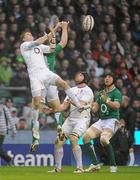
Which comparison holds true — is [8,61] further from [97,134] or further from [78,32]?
[97,134]

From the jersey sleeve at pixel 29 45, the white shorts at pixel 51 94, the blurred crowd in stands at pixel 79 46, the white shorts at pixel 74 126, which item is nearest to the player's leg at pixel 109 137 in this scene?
the white shorts at pixel 74 126

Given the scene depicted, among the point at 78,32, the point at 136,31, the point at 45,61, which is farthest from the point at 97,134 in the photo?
the point at 136,31

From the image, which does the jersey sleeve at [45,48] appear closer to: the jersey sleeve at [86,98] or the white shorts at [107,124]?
the jersey sleeve at [86,98]

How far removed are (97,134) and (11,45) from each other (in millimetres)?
7389

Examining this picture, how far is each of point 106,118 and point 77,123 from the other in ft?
2.75

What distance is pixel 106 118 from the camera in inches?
749

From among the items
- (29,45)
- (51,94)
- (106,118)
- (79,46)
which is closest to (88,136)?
(106,118)

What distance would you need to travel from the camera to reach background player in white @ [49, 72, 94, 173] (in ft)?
59.9

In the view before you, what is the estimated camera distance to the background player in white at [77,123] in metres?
18.3

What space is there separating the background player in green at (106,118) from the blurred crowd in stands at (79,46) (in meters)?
4.61

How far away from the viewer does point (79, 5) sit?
94.3ft

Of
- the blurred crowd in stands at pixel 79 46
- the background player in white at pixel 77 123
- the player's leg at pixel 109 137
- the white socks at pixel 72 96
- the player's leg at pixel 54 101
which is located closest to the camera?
the white socks at pixel 72 96

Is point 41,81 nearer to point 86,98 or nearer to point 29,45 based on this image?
point 29,45

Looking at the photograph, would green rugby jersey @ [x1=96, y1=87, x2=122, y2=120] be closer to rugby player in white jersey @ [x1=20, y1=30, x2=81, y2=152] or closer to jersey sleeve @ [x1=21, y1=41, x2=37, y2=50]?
rugby player in white jersey @ [x1=20, y1=30, x2=81, y2=152]
